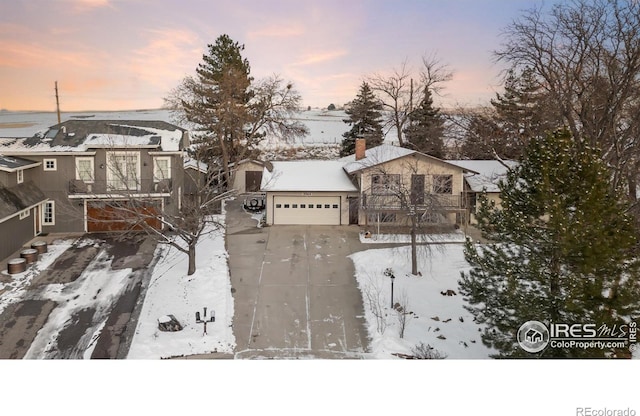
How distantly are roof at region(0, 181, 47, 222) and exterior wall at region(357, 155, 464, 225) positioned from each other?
24.6 feet

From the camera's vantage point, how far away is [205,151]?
16.3 meters

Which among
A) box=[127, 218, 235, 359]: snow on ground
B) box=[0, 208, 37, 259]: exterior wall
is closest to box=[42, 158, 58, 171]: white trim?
box=[0, 208, 37, 259]: exterior wall

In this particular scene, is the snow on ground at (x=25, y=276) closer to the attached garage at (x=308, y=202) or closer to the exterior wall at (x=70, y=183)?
the exterior wall at (x=70, y=183)

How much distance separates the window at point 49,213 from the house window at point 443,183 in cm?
899

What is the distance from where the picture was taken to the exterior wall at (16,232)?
7996 mm

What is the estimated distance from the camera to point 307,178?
12.3 meters

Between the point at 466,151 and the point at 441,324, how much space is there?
30.0 feet

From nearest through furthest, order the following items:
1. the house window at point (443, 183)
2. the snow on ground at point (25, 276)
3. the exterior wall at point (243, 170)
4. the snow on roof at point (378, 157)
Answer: the snow on ground at point (25, 276) → the house window at point (443, 183) → the snow on roof at point (378, 157) → the exterior wall at point (243, 170)

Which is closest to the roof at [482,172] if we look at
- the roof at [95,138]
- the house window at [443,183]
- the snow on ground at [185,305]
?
the house window at [443,183]

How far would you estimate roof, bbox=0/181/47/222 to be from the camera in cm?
799

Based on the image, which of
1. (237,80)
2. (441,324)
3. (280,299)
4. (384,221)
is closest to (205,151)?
(237,80)

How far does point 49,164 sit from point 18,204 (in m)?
1.67

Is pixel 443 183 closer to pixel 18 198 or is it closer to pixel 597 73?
pixel 597 73

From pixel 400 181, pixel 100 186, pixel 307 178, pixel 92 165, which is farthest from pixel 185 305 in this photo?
pixel 307 178
